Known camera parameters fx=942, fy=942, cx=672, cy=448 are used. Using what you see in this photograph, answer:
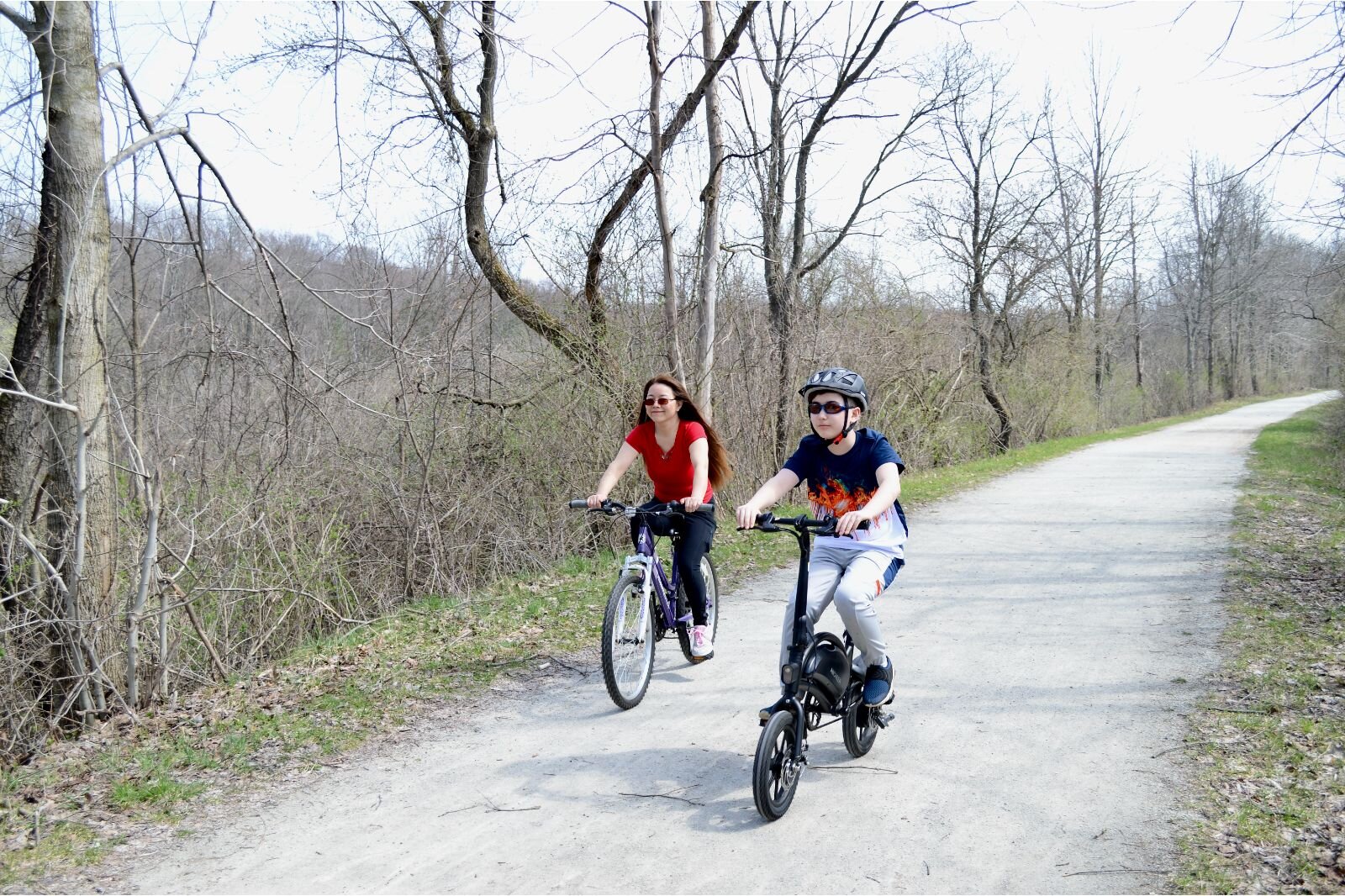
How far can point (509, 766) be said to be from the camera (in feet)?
16.2

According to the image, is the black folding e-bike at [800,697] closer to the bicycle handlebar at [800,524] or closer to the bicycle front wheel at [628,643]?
the bicycle handlebar at [800,524]

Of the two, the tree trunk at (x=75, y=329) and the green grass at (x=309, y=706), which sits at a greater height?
the tree trunk at (x=75, y=329)

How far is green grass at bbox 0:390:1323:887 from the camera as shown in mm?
4574

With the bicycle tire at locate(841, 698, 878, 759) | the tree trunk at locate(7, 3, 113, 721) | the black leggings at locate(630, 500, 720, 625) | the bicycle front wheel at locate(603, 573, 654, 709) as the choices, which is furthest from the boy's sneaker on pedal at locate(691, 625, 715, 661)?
the tree trunk at locate(7, 3, 113, 721)

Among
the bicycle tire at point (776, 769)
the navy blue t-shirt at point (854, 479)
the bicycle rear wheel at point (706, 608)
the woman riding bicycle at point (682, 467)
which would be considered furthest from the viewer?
the bicycle rear wheel at point (706, 608)

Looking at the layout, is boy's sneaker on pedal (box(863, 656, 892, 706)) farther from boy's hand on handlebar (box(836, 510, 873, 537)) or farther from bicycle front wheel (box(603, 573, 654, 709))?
bicycle front wheel (box(603, 573, 654, 709))

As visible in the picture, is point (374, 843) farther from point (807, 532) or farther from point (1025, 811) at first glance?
point (1025, 811)

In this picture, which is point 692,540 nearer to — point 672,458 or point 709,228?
point 672,458

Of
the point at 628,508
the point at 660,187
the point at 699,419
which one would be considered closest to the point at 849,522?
the point at 628,508

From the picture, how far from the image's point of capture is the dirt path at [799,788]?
377cm

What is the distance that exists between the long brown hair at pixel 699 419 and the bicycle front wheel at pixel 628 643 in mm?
1060

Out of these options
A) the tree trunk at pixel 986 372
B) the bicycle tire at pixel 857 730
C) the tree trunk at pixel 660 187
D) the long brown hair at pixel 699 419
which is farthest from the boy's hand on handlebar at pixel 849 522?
the tree trunk at pixel 986 372

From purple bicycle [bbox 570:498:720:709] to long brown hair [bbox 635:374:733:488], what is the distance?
0.58 meters

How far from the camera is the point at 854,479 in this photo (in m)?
4.61
